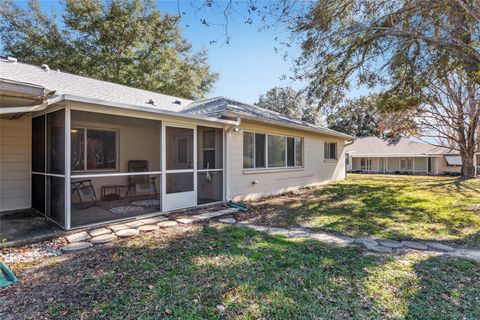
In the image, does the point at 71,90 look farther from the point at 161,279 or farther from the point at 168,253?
the point at 161,279

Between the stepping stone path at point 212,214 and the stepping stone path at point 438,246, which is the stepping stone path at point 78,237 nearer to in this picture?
the stepping stone path at point 212,214

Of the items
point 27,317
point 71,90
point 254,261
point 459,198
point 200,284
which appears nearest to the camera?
point 27,317

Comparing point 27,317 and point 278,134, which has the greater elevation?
point 278,134

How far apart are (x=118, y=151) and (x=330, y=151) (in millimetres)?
10885

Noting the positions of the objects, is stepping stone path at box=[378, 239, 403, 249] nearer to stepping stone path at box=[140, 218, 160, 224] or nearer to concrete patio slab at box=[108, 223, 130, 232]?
stepping stone path at box=[140, 218, 160, 224]

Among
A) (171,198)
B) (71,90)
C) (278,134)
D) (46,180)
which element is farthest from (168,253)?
(278,134)

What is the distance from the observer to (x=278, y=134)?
33.0 feet

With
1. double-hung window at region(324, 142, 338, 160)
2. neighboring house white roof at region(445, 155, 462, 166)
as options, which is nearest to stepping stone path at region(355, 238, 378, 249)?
double-hung window at region(324, 142, 338, 160)

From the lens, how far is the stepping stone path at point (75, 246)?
13.7 ft

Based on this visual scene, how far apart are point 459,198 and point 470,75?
488cm

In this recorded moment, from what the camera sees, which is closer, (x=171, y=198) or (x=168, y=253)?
(x=168, y=253)

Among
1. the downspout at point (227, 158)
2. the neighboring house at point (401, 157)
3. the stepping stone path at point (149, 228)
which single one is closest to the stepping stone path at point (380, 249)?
the stepping stone path at point (149, 228)

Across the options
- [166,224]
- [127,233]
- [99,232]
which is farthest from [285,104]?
[99,232]

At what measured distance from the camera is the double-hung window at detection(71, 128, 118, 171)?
7.23m
